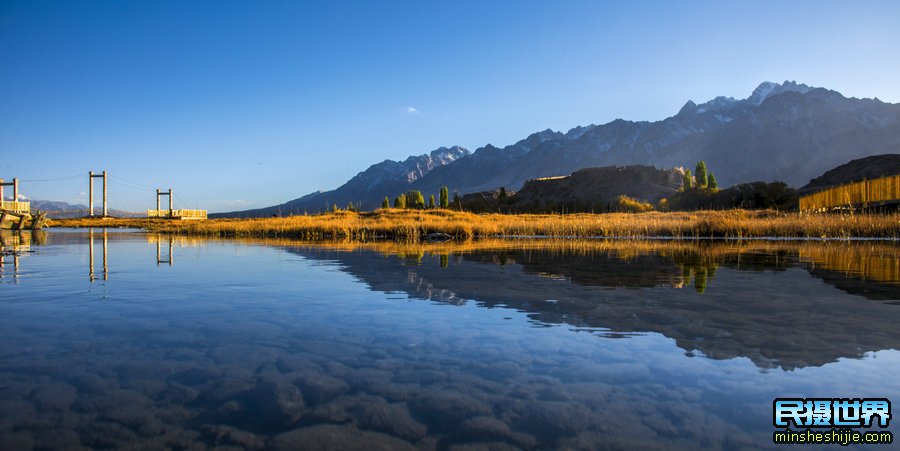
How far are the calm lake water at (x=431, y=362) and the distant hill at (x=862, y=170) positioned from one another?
8129 cm

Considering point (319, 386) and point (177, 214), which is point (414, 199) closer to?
point (177, 214)

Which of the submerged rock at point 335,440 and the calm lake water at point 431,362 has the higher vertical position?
the calm lake water at point 431,362

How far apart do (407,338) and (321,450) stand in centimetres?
254

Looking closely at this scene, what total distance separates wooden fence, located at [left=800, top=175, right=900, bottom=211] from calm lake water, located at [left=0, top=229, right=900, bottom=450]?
81.8 ft

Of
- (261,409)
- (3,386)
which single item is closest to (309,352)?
(261,409)

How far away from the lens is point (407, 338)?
18.2ft

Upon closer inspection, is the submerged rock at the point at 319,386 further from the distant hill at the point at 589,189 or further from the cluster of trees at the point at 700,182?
the distant hill at the point at 589,189

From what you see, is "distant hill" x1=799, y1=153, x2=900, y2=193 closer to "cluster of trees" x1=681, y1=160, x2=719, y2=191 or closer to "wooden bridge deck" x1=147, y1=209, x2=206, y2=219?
"cluster of trees" x1=681, y1=160, x2=719, y2=191

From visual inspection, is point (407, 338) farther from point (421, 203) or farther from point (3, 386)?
point (421, 203)

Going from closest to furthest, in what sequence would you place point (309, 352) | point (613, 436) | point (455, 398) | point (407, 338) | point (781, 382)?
point (613, 436) → point (455, 398) → point (781, 382) → point (309, 352) → point (407, 338)

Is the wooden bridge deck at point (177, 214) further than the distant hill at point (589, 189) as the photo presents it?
No

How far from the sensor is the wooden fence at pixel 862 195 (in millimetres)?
28641

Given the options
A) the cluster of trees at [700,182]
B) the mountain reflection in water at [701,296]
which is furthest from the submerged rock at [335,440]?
the cluster of trees at [700,182]

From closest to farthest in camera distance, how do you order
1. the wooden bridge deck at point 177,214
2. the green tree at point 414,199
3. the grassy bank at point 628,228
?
the grassy bank at point 628,228, the wooden bridge deck at point 177,214, the green tree at point 414,199
